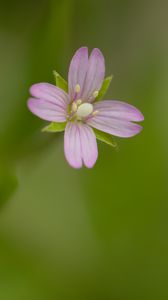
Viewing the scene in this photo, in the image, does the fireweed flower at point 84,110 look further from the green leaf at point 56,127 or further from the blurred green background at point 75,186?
the blurred green background at point 75,186

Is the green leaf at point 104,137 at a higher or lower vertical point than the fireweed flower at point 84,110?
lower

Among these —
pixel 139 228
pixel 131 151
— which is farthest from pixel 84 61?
pixel 139 228

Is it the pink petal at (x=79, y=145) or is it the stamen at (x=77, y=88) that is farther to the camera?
the stamen at (x=77, y=88)

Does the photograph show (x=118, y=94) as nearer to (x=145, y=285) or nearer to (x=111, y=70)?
(x=111, y=70)

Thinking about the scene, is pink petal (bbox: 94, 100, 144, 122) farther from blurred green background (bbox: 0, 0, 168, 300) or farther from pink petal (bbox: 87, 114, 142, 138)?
blurred green background (bbox: 0, 0, 168, 300)

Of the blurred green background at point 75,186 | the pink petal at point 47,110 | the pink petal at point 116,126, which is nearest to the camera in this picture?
the pink petal at point 47,110

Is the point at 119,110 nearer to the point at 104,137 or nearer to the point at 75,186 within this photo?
the point at 104,137

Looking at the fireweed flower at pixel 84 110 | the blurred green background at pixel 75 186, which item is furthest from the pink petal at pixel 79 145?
the blurred green background at pixel 75 186

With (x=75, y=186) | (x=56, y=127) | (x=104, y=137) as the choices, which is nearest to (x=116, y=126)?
(x=104, y=137)
